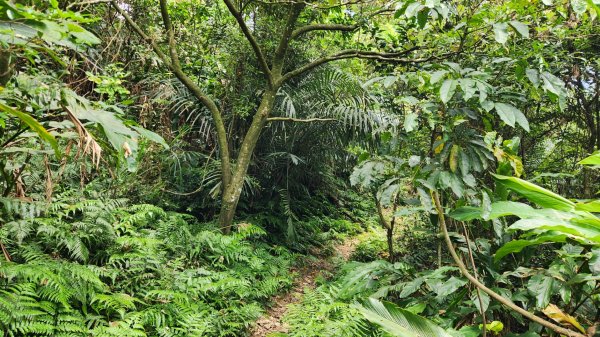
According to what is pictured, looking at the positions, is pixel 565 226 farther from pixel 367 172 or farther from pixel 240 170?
pixel 240 170

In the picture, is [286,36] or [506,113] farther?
[286,36]

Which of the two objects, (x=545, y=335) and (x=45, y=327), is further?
(x=45, y=327)

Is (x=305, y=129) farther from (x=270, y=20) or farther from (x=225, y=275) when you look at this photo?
(x=225, y=275)

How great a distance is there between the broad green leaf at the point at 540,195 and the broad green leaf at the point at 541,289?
43.5 inches

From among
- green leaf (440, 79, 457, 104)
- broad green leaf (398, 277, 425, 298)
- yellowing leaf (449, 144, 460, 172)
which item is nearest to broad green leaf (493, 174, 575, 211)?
green leaf (440, 79, 457, 104)

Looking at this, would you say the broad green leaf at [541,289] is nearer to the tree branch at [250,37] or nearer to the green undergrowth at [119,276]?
the green undergrowth at [119,276]

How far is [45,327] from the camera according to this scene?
2.29m

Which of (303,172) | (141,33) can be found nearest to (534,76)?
(141,33)

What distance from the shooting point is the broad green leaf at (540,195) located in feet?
2.97

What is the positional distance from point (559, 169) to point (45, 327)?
16.5ft

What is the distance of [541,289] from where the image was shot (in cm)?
181

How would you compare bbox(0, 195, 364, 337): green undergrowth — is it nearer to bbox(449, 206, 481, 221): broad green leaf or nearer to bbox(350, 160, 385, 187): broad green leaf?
bbox(350, 160, 385, 187): broad green leaf

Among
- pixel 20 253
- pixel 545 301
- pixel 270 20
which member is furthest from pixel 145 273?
pixel 270 20

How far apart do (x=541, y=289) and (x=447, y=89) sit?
3.66 feet
